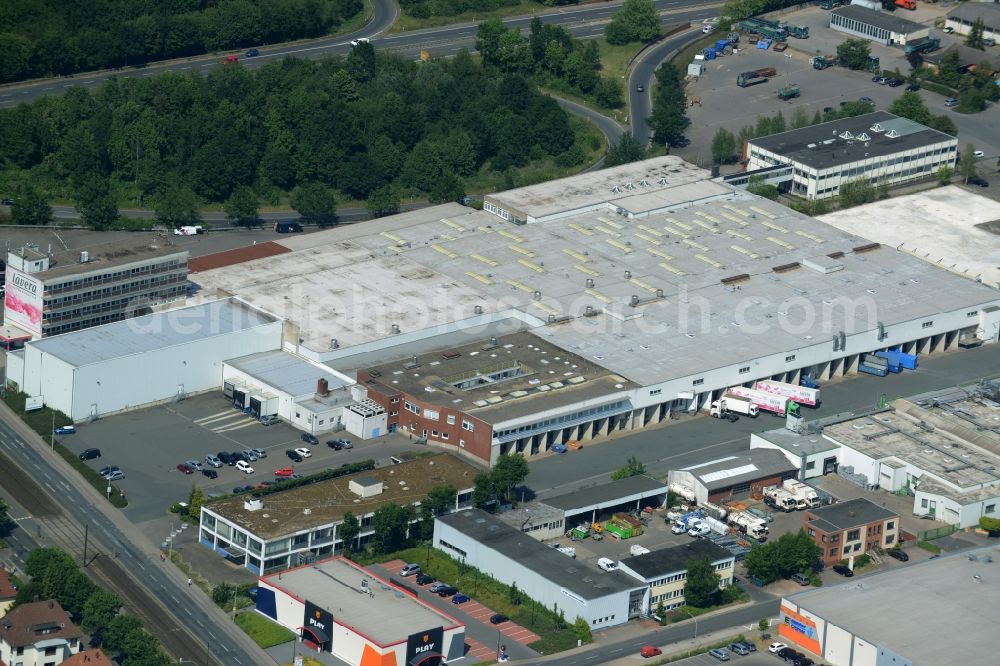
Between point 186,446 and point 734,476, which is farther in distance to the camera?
point 186,446

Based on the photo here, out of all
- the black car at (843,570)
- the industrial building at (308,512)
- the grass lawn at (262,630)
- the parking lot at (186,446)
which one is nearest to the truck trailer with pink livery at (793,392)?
the black car at (843,570)

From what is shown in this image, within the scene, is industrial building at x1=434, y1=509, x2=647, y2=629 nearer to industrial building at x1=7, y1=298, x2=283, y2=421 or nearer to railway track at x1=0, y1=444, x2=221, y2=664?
railway track at x1=0, y1=444, x2=221, y2=664

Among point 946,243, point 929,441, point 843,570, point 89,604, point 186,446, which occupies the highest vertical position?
point 946,243

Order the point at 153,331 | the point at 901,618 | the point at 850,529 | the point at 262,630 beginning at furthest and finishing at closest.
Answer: the point at 153,331, the point at 850,529, the point at 901,618, the point at 262,630

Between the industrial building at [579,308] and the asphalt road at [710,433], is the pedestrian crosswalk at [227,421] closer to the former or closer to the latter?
the industrial building at [579,308]

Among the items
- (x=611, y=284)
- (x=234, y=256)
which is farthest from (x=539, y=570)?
(x=234, y=256)

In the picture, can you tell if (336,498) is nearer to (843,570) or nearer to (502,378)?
(502,378)

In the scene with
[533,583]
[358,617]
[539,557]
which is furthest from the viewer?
[539,557]

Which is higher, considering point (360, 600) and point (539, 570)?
point (539, 570)
